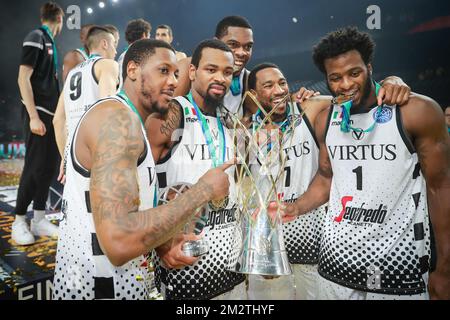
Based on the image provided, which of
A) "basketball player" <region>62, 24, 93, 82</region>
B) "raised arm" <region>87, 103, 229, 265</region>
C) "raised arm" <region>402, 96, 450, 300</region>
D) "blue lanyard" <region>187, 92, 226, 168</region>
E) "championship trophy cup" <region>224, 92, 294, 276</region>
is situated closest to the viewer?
"raised arm" <region>87, 103, 229, 265</region>

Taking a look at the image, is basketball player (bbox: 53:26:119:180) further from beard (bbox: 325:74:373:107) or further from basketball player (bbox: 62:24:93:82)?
beard (bbox: 325:74:373:107)

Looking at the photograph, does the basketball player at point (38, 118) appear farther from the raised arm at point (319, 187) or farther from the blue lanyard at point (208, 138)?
the raised arm at point (319, 187)

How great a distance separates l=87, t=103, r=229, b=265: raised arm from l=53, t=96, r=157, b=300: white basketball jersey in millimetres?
126

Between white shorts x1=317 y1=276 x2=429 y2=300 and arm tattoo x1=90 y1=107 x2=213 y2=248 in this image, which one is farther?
white shorts x1=317 y1=276 x2=429 y2=300

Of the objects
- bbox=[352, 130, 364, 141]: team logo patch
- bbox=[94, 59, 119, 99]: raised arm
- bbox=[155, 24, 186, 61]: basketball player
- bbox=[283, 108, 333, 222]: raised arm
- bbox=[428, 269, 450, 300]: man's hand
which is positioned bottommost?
bbox=[428, 269, 450, 300]: man's hand

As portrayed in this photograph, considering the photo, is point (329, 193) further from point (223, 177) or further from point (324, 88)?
point (223, 177)

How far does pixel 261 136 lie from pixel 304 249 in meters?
0.64

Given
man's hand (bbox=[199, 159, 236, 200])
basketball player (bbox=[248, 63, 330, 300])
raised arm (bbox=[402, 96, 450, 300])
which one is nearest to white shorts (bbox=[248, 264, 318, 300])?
basketball player (bbox=[248, 63, 330, 300])

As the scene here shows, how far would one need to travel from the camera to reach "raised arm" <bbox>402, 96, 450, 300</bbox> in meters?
1.56

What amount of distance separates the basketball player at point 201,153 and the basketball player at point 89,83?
0.33m

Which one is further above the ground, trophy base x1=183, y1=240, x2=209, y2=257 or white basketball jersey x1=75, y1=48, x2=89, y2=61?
white basketball jersey x1=75, y1=48, x2=89, y2=61

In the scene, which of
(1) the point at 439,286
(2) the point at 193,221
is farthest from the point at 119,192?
(1) the point at 439,286

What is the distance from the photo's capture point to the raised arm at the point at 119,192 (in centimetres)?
111

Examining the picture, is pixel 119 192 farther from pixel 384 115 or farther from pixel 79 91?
pixel 384 115
